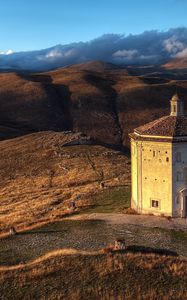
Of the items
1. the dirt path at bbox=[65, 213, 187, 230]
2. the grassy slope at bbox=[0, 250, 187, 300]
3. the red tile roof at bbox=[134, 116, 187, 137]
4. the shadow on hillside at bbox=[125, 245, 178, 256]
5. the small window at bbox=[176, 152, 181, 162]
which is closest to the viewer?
the grassy slope at bbox=[0, 250, 187, 300]

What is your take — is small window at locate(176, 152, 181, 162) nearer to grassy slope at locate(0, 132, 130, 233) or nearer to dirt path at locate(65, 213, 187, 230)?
dirt path at locate(65, 213, 187, 230)

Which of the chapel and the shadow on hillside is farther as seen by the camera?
the chapel

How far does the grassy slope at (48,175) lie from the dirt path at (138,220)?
3.38 metres

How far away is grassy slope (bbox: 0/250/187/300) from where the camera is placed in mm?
21266

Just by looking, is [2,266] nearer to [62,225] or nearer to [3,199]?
[62,225]

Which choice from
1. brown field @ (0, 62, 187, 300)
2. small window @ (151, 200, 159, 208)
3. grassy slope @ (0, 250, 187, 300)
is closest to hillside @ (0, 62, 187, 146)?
brown field @ (0, 62, 187, 300)

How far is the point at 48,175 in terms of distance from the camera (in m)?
59.9

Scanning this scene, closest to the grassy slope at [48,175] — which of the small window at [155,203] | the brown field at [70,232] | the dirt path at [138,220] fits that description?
the brown field at [70,232]

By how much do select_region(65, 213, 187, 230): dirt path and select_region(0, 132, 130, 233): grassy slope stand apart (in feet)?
11.1

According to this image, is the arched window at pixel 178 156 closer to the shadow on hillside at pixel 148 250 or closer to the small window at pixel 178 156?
the small window at pixel 178 156

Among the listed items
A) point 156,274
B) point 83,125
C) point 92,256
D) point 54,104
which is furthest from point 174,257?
point 54,104

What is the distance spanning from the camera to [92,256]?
2512 cm

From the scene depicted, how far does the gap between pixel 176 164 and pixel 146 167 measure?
2561mm

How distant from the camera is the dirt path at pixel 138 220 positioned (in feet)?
109
